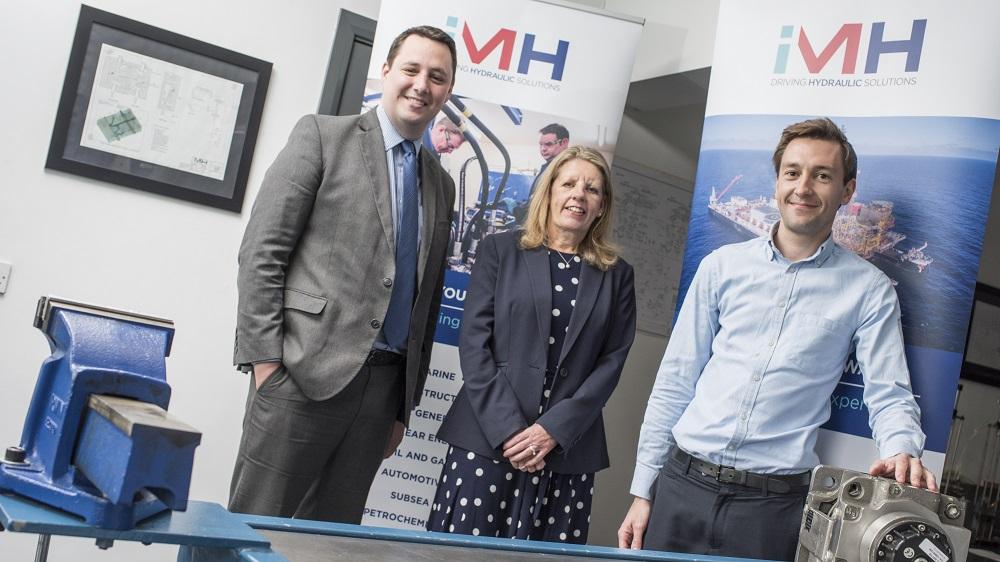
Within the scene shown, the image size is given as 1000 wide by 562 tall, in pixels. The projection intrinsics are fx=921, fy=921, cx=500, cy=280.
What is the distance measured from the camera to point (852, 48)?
266cm

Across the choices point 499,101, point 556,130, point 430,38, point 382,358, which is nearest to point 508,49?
point 499,101

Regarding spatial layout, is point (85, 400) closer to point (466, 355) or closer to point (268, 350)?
point (268, 350)

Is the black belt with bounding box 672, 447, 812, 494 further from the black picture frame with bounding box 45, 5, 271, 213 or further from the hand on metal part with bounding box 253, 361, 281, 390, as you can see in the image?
the black picture frame with bounding box 45, 5, 271, 213

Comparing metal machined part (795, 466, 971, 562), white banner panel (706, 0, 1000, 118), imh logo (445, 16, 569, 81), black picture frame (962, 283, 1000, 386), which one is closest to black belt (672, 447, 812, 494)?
metal machined part (795, 466, 971, 562)

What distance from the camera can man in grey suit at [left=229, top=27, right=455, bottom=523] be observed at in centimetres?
237

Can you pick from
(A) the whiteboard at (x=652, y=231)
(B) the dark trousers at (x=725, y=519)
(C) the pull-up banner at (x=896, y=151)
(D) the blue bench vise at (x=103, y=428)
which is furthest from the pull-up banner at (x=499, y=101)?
(D) the blue bench vise at (x=103, y=428)

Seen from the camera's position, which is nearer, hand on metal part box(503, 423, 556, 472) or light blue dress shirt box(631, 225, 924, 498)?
light blue dress shirt box(631, 225, 924, 498)

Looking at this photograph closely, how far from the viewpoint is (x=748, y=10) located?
2926 millimetres

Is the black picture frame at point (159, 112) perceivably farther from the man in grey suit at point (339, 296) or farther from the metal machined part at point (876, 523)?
the metal machined part at point (876, 523)

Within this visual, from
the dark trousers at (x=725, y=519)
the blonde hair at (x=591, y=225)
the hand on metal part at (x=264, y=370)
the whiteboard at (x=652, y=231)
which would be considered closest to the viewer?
the dark trousers at (x=725, y=519)

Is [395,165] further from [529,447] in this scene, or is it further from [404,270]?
[529,447]

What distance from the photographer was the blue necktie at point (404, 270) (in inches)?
99.2

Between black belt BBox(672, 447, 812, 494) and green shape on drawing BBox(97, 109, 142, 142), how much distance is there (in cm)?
229

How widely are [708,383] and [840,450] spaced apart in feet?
1.27
